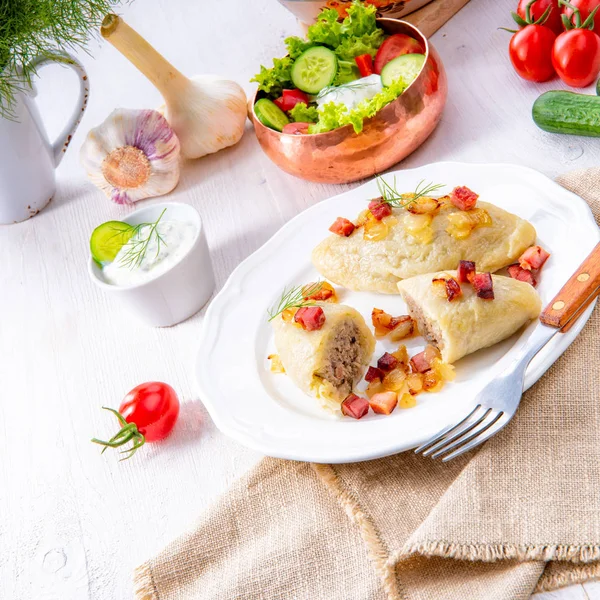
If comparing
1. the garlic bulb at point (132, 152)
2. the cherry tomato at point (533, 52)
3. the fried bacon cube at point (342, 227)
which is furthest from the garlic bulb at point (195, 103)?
the cherry tomato at point (533, 52)

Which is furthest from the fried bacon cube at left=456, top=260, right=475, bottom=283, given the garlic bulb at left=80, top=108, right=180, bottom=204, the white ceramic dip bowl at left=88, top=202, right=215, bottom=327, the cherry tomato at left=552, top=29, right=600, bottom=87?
the garlic bulb at left=80, top=108, right=180, bottom=204

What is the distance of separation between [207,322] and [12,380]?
1.19 meters

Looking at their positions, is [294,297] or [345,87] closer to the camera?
[294,297]

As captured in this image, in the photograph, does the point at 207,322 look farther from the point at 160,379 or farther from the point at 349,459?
the point at 349,459

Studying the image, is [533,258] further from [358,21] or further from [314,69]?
[358,21]

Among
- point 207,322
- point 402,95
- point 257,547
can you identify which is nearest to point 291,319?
point 207,322

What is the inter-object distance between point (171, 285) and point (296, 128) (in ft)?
3.97

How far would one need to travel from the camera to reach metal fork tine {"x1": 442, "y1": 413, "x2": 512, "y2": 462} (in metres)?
2.80

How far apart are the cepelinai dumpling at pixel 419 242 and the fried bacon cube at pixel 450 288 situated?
28 cm

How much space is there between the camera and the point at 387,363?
3293mm

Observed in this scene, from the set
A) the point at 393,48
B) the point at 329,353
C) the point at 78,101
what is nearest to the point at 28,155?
the point at 78,101

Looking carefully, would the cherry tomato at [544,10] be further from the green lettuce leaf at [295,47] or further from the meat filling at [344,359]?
the meat filling at [344,359]

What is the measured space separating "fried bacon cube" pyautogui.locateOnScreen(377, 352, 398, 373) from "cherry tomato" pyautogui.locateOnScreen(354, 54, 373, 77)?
2.01 metres

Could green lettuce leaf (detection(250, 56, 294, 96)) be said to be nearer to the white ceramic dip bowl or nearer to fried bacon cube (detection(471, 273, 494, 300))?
the white ceramic dip bowl
